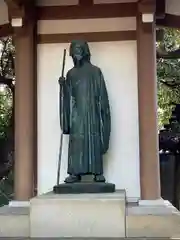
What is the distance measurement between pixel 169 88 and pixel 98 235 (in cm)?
650

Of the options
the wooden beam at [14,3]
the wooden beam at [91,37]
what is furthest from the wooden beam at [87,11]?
the wooden beam at [14,3]

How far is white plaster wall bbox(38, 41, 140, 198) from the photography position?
5.62 m

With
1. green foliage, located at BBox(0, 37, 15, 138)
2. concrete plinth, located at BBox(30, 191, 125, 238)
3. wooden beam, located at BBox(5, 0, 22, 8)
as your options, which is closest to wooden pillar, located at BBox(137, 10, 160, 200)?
concrete plinth, located at BBox(30, 191, 125, 238)

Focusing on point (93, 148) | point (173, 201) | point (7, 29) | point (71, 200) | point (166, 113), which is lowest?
point (173, 201)

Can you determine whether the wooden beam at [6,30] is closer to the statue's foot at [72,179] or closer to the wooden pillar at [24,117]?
the wooden pillar at [24,117]

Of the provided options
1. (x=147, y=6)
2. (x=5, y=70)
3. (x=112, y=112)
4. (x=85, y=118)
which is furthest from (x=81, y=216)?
(x=5, y=70)

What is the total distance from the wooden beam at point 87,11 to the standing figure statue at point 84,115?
2.44 ft

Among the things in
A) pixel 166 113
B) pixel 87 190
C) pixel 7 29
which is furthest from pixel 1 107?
pixel 87 190

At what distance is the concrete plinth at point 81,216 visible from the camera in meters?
4.50

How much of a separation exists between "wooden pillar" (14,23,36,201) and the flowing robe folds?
1.60 ft

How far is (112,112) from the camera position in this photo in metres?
5.66

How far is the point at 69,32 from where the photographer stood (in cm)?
582

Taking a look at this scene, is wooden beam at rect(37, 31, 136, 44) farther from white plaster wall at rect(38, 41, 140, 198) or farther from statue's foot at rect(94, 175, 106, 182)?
statue's foot at rect(94, 175, 106, 182)

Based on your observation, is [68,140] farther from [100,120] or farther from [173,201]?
[173,201]
